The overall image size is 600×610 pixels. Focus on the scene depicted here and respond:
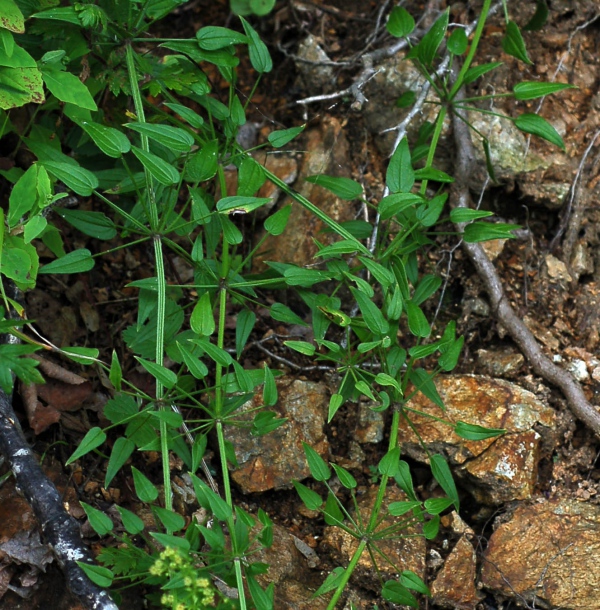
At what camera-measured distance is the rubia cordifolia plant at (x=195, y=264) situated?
7.27 feet

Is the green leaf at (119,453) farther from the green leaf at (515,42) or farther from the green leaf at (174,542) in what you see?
the green leaf at (515,42)

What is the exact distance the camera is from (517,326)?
3.25 m

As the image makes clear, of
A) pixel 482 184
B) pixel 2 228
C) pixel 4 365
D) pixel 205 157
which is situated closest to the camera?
pixel 4 365

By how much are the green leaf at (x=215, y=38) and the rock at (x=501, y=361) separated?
1.67 metres

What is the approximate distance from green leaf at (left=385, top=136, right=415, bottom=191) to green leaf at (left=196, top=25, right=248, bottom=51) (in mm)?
680

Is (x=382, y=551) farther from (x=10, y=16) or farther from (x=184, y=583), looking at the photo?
(x=10, y=16)

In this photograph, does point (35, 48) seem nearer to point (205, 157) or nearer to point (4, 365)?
point (205, 157)

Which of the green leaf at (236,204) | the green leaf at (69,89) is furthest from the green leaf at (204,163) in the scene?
the green leaf at (69,89)

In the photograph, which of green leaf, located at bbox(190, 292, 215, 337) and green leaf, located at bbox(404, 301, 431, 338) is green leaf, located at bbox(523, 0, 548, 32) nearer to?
green leaf, located at bbox(404, 301, 431, 338)

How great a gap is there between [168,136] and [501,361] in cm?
174

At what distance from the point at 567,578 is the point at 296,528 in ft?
3.32

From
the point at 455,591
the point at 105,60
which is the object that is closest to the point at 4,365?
the point at 105,60

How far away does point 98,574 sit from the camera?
6.88ft

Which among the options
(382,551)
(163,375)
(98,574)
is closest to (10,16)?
(163,375)
